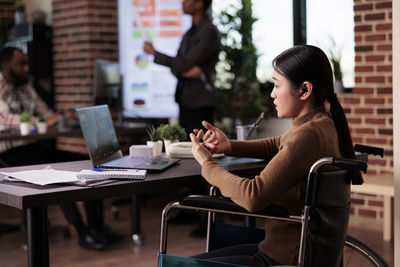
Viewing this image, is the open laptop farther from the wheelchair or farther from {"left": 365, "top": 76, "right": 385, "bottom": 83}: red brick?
{"left": 365, "top": 76, "right": 385, "bottom": 83}: red brick

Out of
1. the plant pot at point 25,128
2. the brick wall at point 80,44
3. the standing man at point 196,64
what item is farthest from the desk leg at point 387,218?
the brick wall at point 80,44

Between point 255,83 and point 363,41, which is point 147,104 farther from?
point 363,41

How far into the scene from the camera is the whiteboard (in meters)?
5.74

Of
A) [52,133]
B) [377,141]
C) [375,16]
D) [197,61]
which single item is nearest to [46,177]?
[52,133]

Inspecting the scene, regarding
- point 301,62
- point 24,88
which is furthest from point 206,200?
point 24,88

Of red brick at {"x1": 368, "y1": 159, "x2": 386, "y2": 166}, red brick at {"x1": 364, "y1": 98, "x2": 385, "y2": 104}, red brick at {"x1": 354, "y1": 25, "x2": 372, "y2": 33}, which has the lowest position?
red brick at {"x1": 368, "y1": 159, "x2": 386, "y2": 166}

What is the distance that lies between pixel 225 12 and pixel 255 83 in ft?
2.18

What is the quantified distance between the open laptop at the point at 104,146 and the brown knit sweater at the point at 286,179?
472 mm

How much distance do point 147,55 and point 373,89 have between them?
226 centimetres

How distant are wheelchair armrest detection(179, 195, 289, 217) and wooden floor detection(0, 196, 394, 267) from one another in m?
1.85

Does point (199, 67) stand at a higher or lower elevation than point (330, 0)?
lower

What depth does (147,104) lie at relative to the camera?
19.2 feet

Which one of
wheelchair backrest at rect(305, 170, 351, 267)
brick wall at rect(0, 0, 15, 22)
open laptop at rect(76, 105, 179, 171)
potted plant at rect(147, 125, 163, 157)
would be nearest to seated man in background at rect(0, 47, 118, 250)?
potted plant at rect(147, 125, 163, 157)

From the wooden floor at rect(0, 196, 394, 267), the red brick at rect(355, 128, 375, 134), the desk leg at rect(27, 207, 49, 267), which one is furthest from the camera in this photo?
the red brick at rect(355, 128, 375, 134)
